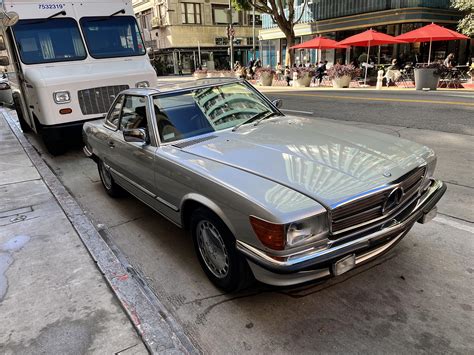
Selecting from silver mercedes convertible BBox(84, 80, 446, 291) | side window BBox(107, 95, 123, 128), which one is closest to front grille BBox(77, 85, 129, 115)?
side window BBox(107, 95, 123, 128)

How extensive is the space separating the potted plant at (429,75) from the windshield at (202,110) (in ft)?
48.5

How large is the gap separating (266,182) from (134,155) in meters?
2.02

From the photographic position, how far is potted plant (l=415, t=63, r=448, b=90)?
16.6 m

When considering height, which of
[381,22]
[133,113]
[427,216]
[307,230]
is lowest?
[427,216]

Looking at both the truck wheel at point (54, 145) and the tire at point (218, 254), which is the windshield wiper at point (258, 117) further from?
the truck wheel at point (54, 145)

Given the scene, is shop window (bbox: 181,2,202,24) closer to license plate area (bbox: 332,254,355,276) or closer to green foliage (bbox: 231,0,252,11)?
green foliage (bbox: 231,0,252,11)

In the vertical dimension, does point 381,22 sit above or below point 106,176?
above

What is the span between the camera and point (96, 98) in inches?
313

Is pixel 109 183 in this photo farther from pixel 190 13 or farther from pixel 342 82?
pixel 190 13

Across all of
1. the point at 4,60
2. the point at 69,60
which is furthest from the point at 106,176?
the point at 4,60

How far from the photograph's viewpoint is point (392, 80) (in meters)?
20.1

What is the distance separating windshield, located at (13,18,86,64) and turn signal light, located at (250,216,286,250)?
7.08 m

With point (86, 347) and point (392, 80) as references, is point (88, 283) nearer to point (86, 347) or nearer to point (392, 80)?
point (86, 347)

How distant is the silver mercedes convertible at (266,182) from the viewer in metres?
2.55
